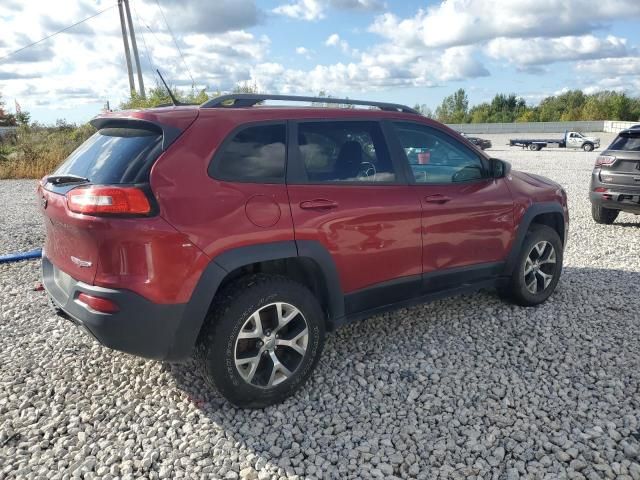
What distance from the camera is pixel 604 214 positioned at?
8.47 m

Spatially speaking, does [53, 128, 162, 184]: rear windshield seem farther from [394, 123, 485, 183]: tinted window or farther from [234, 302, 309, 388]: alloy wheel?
[394, 123, 485, 183]: tinted window

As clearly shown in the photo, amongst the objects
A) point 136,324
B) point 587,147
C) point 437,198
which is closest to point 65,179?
point 136,324

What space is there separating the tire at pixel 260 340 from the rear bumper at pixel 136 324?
7.1 inches

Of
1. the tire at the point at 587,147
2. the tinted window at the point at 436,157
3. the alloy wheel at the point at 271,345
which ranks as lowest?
the tire at the point at 587,147

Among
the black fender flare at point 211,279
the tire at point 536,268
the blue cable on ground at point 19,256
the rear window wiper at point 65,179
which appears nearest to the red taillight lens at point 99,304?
the black fender flare at point 211,279

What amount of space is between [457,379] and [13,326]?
369 cm

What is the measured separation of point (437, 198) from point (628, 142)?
5.58 m

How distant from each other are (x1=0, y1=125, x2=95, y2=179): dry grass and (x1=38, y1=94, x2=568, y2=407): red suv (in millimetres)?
12872

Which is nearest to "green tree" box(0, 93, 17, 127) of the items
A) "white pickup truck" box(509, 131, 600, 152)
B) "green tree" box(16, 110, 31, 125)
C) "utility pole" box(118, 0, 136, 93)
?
"green tree" box(16, 110, 31, 125)

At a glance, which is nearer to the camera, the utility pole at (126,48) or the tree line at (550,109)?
the utility pole at (126,48)

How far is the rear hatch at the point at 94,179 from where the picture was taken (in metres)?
2.69

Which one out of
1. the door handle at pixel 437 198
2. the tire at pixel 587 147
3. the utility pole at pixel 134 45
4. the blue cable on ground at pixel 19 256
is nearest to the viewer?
the door handle at pixel 437 198

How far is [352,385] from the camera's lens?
3.39 metres

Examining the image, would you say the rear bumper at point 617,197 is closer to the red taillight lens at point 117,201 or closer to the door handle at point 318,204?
the door handle at point 318,204
